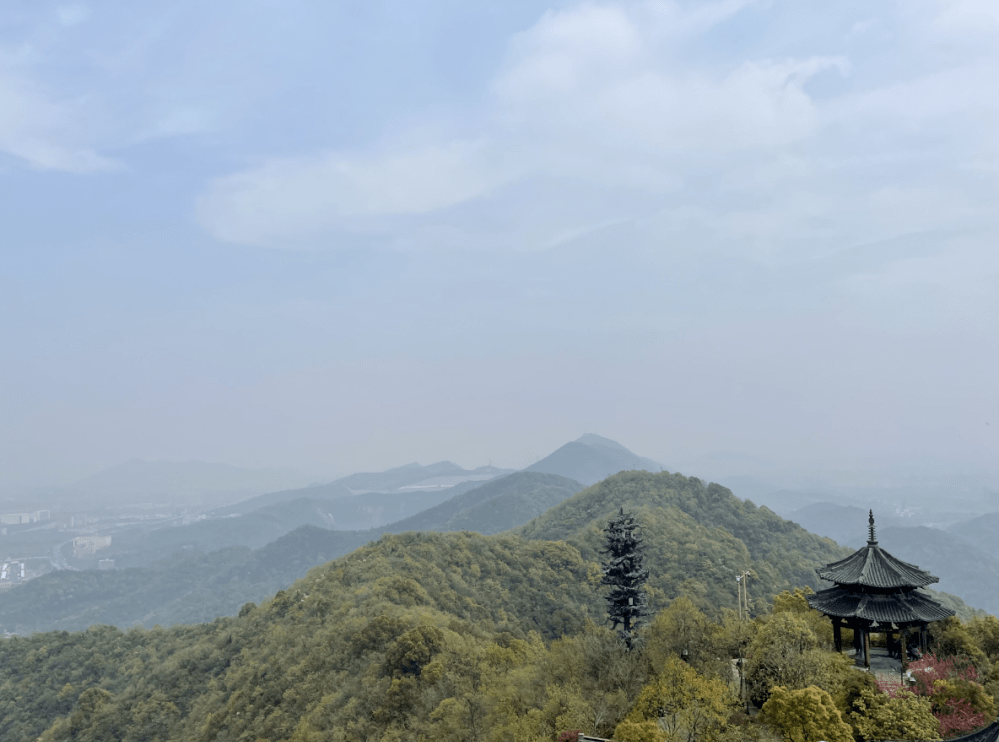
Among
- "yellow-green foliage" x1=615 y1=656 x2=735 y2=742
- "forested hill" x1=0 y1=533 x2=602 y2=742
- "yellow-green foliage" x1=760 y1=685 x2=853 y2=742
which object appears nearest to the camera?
"yellow-green foliage" x1=760 y1=685 x2=853 y2=742

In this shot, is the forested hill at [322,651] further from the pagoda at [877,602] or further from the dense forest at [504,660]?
the pagoda at [877,602]

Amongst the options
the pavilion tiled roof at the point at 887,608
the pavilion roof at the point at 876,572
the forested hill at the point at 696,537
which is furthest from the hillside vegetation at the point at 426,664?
the forested hill at the point at 696,537

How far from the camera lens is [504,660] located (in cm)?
4947

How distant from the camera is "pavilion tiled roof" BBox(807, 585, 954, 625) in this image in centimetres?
3078

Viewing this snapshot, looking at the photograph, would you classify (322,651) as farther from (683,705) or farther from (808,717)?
(808,717)

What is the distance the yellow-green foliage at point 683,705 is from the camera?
28.0 metres

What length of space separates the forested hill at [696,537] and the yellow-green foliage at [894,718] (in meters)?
57.6

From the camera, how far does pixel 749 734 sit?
27250 millimetres

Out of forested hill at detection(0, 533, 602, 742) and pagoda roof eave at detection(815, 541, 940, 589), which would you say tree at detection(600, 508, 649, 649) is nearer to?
pagoda roof eave at detection(815, 541, 940, 589)

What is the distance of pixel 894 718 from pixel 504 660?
1151 inches

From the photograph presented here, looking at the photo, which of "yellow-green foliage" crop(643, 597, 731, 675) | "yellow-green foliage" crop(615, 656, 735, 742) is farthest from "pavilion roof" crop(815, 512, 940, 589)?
"yellow-green foliage" crop(615, 656, 735, 742)

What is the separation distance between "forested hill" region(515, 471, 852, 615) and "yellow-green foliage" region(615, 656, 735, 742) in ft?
184

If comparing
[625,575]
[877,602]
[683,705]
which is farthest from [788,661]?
[625,575]

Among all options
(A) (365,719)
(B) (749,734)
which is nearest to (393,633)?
(A) (365,719)
